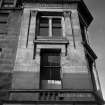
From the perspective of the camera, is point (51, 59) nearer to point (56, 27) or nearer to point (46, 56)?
point (46, 56)

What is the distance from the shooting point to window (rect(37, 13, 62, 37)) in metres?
19.7

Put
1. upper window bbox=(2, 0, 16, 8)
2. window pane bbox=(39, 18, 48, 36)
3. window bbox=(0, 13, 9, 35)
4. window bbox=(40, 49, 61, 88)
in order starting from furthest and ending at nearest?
upper window bbox=(2, 0, 16, 8) → window bbox=(0, 13, 9, 35) → window pane bbox=(39, 18, 48, 36) → window bbox=(40, 49, 61, 88)

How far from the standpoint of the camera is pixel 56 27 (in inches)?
799

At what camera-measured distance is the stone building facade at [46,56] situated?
14.5 m

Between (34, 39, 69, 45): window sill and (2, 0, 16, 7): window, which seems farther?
(2, 0, 16, 7): window

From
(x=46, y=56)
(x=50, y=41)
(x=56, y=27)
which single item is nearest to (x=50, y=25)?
(x=56, y=27)

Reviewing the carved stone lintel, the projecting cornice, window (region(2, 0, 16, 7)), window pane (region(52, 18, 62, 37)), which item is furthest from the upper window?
the carved stone lintel

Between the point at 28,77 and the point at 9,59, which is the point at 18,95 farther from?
the point at 9,59

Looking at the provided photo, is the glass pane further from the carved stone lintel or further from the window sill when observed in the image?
the carved stone lintel

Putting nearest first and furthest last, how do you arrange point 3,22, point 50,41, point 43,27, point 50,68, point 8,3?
point 50,68, point 50,41, point 43,27, point 3,22, point 8,3

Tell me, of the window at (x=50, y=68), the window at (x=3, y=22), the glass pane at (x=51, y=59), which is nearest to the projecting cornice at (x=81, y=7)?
the window at (x=3, y=22)

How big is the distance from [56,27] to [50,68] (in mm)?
5042

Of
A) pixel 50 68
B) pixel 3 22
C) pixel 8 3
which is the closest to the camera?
pixel 50 68

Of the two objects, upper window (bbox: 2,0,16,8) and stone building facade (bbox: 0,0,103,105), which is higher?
upper window (bbox: 2,0,16,8)
